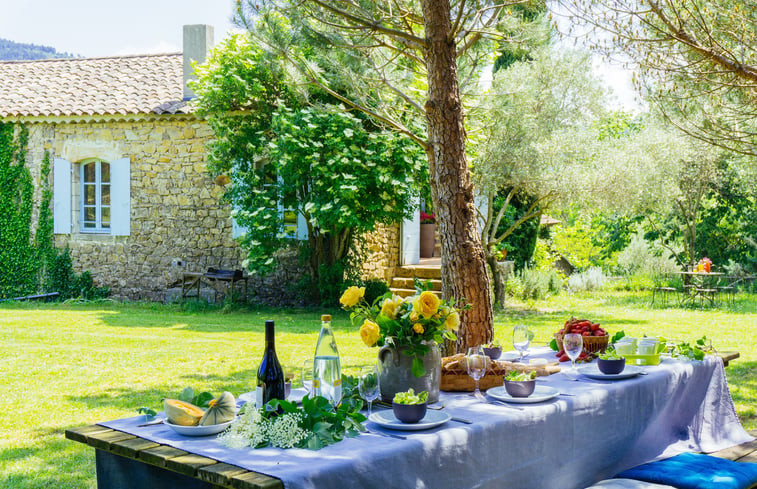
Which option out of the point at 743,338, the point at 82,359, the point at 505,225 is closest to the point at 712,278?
the point at 505,225

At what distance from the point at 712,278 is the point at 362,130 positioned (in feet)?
29.3

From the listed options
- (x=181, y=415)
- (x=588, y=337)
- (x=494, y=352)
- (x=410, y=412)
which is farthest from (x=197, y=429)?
(x=588, y=337)

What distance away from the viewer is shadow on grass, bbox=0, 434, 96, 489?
400 centimetres

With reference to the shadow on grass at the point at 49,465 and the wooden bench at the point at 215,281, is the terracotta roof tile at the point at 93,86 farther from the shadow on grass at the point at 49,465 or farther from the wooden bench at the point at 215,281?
the shadow on grass at the point at 49,465

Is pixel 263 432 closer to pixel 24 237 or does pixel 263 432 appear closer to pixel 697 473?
pixel 697 473

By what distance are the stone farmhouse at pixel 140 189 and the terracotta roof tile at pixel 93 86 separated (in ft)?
0.13

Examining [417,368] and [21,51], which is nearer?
[417,368]

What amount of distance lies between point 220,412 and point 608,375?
1.74 meters

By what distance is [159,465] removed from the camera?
2.15 meters

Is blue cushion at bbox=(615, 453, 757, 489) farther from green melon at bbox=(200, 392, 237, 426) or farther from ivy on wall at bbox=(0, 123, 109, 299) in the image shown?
ivy on wall at bbox=(0, 123, 109, 299)

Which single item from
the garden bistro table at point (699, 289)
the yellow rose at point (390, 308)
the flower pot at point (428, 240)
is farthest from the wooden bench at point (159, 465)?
the flower pot at point (428, 240)

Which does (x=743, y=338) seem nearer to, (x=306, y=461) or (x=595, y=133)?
(x=595, y=133)

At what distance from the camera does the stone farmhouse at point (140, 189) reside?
41.9 ft

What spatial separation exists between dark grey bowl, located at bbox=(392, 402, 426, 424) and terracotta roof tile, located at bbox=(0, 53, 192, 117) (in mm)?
11013
